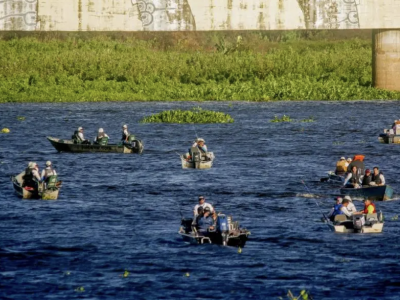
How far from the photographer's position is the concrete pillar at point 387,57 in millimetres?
108562

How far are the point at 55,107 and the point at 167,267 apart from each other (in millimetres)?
70830

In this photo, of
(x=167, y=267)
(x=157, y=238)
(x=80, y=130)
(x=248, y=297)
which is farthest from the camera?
(x=80, y=130)

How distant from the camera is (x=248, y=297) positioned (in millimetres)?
36750

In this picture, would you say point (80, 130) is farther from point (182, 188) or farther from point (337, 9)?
point (337, 9)

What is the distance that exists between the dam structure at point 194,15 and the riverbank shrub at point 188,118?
10.7 metres

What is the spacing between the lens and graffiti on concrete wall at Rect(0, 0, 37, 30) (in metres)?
98.0

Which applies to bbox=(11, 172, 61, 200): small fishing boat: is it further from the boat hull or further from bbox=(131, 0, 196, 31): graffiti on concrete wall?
bbox=(131, 0, 196, 31): graffiti on concrete wall

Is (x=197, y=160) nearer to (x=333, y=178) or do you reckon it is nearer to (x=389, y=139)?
(x=333, y=178)

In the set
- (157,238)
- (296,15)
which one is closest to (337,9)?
(296,15)

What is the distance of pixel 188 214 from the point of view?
166ft

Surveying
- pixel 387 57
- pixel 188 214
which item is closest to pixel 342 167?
pixel 188 214

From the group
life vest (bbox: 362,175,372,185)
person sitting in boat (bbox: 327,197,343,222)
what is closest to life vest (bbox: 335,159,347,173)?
life vest (bbox: 362,175,372,185)

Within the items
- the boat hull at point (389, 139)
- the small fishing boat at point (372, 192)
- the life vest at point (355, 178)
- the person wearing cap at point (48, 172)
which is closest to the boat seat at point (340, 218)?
the small fishing boat at point (372, 192)

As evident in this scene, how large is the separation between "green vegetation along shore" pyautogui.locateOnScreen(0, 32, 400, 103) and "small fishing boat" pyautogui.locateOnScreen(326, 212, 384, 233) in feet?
220
